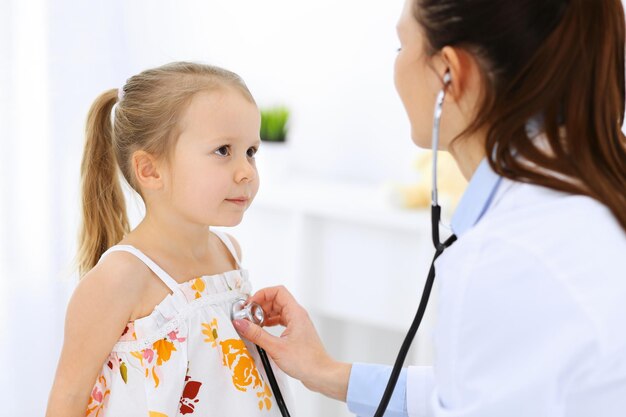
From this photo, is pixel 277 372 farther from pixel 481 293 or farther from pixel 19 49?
pixel 19 49

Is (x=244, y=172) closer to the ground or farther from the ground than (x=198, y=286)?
farther from the ground

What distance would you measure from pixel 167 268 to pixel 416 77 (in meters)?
0.51

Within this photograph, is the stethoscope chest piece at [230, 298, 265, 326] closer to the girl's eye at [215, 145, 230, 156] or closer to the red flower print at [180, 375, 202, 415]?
the red flower print at [180, 375, 202, 415]

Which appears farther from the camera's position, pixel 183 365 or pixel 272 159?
pixel 272 159

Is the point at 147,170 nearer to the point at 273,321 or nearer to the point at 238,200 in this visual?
the point at 238,200

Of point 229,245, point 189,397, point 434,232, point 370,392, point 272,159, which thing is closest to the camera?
point 434,232

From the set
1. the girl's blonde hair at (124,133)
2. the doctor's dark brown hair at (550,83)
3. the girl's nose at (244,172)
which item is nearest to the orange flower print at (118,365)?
the girl's blonde hair at (124,133)

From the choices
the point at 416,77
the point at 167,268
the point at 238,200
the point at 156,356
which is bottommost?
the point at 156,356

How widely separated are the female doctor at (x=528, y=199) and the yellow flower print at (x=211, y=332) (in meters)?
0.41

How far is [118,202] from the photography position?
1468 millimetres

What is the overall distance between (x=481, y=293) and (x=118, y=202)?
2.48ft

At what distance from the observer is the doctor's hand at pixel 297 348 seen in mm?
1343

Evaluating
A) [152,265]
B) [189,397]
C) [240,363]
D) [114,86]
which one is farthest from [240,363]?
[114,86]

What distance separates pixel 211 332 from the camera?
4.29ft
